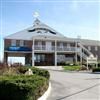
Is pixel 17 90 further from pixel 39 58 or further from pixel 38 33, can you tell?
pixel 38 33

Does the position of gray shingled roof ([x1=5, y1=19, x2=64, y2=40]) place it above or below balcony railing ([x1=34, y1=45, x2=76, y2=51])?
above

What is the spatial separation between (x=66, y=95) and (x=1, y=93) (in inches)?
168

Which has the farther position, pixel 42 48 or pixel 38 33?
pixel 38 33

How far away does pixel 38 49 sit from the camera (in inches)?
2048

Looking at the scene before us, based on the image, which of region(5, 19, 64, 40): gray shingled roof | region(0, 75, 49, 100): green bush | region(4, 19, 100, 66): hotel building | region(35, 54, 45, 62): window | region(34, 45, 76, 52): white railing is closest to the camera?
region(0, 75, 49, 100): green bush

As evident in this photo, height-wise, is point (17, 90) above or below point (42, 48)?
below

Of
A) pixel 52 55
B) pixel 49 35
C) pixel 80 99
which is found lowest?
pixel 80 99

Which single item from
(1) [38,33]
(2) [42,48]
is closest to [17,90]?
(2) [42,48]

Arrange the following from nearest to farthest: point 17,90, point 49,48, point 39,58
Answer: point 17,90 → point 49,48 → point 39,58

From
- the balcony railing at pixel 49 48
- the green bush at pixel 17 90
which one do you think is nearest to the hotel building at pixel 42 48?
the balcony railing at pixel 49 48

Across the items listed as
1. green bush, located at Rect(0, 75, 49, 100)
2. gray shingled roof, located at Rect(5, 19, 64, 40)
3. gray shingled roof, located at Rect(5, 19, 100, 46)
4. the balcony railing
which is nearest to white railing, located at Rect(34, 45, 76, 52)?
the balcony railing

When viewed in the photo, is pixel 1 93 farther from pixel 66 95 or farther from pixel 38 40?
pixel 38 40

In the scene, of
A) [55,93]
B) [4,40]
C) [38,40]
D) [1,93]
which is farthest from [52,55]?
[1,93]

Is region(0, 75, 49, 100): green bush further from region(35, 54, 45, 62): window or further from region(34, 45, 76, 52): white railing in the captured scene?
region(35, 54, 45, 62): window
